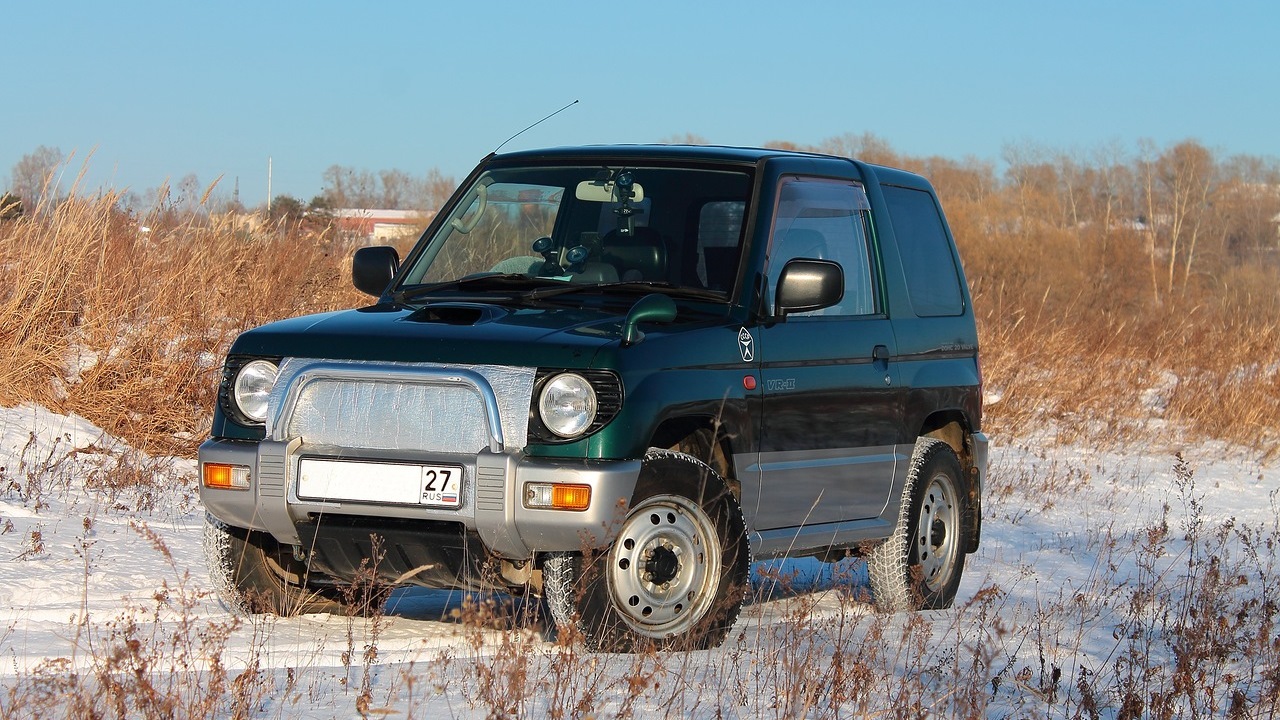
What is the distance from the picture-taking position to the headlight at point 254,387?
566cm

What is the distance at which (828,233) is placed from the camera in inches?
274

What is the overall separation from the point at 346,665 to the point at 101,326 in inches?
281

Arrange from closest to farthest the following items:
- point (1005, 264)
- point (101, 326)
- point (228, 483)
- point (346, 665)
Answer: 1. point (346, 665)
2. point (228, 483)
3. point (101, 326)
4. point (1005, 264)

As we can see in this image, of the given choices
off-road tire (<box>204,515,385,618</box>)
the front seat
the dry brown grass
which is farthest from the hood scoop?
the dry brown grass

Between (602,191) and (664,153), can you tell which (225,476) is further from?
(664,153)

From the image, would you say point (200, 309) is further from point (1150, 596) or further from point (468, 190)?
point (1150, 596)

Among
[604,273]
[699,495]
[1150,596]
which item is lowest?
[1150,596]

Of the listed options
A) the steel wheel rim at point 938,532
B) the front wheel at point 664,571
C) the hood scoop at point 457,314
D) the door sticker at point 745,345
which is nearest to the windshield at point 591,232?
the door sticker at point 745,345

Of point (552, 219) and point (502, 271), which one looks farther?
point (552, 219)

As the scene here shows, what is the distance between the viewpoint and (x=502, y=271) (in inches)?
258

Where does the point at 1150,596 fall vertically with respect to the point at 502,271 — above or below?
below

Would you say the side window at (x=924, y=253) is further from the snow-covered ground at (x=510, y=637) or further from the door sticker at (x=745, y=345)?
the door sticker at (x=745, y=345)

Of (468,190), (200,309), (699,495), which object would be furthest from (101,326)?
(699,495)

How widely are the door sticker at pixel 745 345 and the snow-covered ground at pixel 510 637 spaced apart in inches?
34.5
